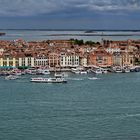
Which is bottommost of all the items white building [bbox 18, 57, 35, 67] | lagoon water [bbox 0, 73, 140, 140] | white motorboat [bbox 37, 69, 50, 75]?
lagoon water [bbox 0, 73, 140, 140]

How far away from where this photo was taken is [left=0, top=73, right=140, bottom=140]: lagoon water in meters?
6.54

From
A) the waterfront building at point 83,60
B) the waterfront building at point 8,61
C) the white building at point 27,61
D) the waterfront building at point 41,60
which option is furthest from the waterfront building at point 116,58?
the waterfront building at point 8,61

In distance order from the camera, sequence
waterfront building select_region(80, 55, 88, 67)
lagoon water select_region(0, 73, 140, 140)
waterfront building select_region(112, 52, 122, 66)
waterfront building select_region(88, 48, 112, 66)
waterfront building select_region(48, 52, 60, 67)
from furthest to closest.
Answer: waterfront building select_region(112, 52, 122, 66) → waterfront building select_region(88, 48, 112, 66) → waterfront building select_region(80, 55, 88, 67) → waterfront building select_region(48, 52, 60, 67) → lagoon water select_region(0, 73, 140, 140)

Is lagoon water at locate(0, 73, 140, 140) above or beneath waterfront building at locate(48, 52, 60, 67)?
beneath

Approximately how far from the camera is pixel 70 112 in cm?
790

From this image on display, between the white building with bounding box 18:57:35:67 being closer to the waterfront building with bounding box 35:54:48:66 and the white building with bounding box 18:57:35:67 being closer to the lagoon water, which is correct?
the waterfront building with bounding box 35:54:48:66

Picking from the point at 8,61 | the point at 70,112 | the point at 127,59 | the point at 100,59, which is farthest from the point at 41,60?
the point at 70,112

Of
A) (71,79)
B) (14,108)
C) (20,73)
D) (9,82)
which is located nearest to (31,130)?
(14,108)

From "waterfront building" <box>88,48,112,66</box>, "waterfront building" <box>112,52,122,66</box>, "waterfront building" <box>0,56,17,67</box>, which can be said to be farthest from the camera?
"waterfront building" <box>112,52,122,66</box>

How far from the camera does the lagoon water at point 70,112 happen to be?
6.54 metres

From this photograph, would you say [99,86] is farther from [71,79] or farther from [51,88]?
[71,79]

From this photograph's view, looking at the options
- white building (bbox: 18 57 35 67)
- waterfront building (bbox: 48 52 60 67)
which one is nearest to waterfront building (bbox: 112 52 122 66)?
waterfront building (bbox: 48 52 60 67)

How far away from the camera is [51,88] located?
1137cm

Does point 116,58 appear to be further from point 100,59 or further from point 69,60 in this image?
point 69,60
